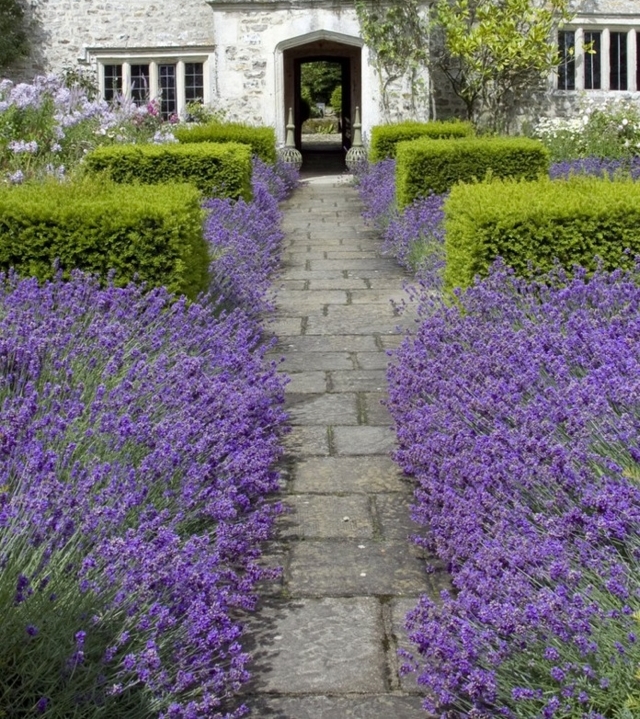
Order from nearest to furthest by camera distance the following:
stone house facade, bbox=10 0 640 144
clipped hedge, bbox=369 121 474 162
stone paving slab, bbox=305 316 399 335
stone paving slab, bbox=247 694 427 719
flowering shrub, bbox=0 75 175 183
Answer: stone paving slab, bbox=247 694 427 719 < stone paving slab, bbox=305 316 399 335 < flowering shrub, bbox=0 75 175 183 < clipped hedge, bbox=369 121 474 162 < stone house facade, bbox=10 0 640 144

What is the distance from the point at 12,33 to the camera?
717 inches

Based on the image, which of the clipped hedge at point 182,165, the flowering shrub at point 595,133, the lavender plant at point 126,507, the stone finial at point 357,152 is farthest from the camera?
the stone finial at point 357,152

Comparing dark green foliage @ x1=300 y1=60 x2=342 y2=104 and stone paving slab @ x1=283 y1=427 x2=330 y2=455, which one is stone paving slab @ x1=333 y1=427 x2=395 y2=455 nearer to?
stone paving slab @ x1=283 y1=427 x2=330 y2=455

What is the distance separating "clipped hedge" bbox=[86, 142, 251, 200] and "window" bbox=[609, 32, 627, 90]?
9.85 meters

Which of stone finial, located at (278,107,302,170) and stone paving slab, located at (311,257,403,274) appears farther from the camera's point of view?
stone finial, located at (278,107,302,170)

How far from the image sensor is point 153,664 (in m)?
2.28

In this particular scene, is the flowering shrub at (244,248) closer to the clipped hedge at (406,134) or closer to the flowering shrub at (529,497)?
the flowering shrub at (529,497)

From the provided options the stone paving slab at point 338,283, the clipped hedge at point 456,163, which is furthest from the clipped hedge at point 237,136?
the stone paving slab at point 338,283

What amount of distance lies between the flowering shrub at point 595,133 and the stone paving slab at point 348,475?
9.90m

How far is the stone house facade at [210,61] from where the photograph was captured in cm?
1695

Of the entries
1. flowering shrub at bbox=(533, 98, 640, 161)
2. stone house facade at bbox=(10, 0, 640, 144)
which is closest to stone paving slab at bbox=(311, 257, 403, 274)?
flowering shrub at bbox=(533, 98, 640, 161)

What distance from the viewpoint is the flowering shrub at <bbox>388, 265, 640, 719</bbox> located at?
2332mm

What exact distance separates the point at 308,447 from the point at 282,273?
14.5ft

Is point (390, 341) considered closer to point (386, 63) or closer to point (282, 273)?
point (282, 273)
